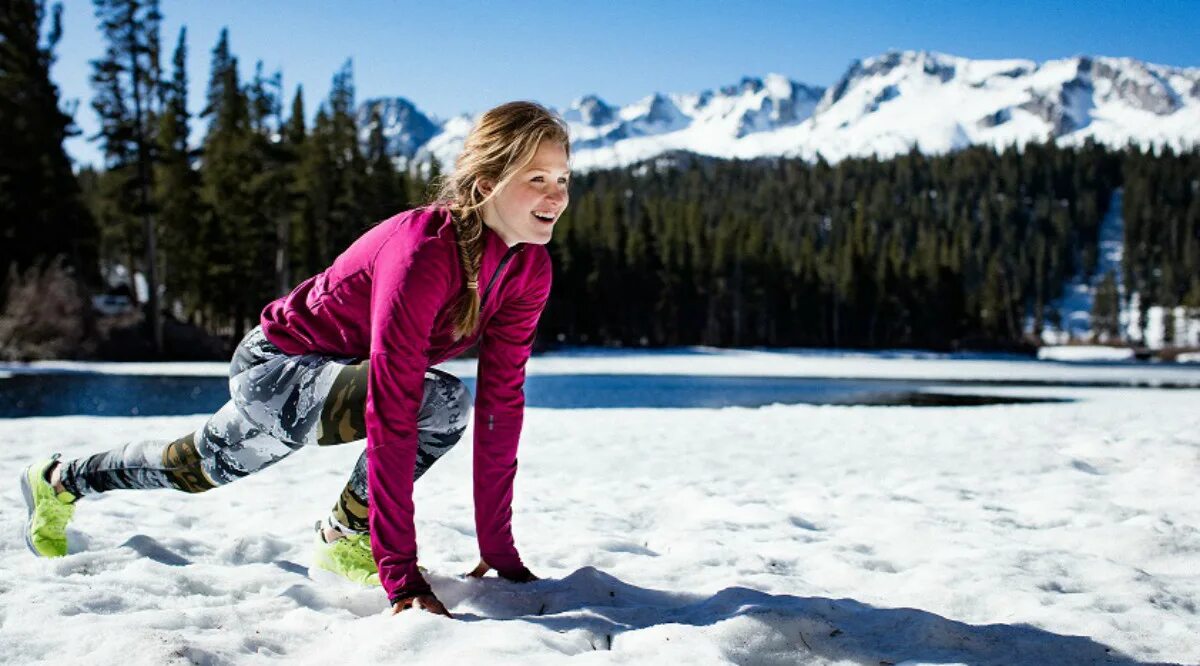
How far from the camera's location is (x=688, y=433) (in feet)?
29.6

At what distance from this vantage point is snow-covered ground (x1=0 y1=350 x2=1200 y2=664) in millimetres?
2414

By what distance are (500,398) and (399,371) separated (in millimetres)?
593

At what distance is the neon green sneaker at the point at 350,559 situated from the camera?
3.04 m

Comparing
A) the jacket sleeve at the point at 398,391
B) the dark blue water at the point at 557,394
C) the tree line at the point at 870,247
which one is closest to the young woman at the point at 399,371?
the jacket sleeve at the point at 398,391

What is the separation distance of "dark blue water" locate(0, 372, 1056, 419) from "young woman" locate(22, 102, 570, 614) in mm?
12336

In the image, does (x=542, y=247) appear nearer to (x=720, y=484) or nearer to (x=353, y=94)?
(x=720, y=484)

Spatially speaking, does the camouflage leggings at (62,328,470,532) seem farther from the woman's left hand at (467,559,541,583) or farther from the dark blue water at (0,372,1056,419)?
the dark blue water at (0,372,1056,419)

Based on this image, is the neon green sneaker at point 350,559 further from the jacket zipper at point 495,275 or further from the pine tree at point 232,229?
the pine tree at point 232,229

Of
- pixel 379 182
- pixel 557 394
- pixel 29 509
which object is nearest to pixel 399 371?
pixel 29 509

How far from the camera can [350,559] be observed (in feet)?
10.1

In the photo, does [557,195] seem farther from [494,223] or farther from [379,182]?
[379,182]

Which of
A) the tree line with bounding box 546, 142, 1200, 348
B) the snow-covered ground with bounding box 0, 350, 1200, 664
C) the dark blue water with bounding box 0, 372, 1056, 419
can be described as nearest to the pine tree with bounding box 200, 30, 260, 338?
the dark blue water with bounding box 0, 372, 1056, 419

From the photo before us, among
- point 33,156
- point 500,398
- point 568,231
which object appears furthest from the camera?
point 568,231

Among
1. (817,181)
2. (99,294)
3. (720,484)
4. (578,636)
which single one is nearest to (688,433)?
(720,484)
